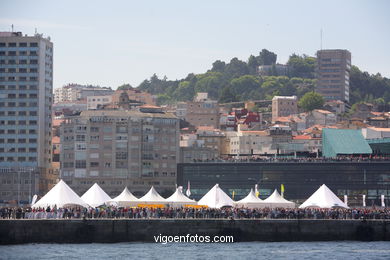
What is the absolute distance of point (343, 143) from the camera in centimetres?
19712

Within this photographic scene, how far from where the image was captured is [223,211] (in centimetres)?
11762

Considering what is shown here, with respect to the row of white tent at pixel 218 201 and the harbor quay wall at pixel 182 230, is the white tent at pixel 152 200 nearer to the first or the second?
the row of white tent at pixel 218 201

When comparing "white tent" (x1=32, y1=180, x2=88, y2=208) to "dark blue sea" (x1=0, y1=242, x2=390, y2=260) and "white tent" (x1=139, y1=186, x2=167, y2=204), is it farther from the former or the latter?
"white tent" (x1=139, y1=186, x2=167, y2=204)

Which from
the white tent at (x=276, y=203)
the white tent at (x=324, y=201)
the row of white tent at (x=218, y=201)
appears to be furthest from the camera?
the white tent at (x=276, y=203)

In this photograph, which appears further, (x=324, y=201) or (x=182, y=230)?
(x=324, y=201)

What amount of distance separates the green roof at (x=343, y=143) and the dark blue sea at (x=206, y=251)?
81192 mm

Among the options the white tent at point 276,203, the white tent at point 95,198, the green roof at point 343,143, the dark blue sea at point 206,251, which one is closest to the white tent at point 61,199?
the dark blue sea at point 206,251

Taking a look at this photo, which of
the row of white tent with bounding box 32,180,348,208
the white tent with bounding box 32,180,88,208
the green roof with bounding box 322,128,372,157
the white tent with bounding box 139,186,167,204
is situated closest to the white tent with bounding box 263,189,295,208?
the row of white tent with bounding box 32,180,348,208

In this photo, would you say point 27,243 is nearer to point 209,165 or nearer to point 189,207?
point 189,207

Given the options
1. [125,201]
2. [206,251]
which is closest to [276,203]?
[125,201]

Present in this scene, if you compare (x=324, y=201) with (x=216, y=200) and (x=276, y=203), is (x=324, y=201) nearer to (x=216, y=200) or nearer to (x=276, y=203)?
(x=276, y=203)

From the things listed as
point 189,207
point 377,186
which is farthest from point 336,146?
point 189,207

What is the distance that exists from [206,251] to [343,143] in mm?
94436

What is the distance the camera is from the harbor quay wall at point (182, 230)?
11062cm
